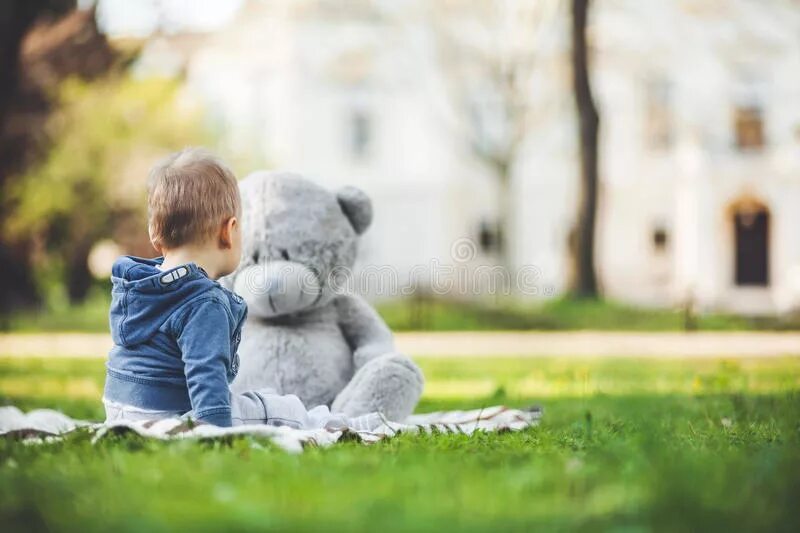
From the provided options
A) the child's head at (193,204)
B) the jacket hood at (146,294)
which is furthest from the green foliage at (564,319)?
the jacket hood at (146,294)

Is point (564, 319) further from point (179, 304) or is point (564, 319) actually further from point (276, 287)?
point (179, 304)

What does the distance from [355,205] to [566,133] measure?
22516 millimetres

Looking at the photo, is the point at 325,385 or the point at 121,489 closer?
the point at 121,489

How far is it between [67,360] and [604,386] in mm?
5404

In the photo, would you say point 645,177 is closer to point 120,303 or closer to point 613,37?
point 613,37

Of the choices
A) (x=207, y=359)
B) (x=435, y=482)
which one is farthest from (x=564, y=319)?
(x=435, y=482)

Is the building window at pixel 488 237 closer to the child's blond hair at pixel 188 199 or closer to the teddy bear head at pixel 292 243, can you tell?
the teddy bear head at pixel 292 243

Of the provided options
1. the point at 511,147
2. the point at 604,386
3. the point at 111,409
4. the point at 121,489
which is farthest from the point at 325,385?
the point at 511,147

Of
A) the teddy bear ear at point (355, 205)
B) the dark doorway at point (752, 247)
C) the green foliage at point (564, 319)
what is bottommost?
the green foliage at point (564, 319)

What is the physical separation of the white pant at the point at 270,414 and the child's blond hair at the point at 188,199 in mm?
605

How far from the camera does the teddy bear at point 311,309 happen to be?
423 centimetres

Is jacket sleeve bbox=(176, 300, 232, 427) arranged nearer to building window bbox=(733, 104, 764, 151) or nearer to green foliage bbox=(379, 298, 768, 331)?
green foliage bbox=(379, 298, 768, 331)

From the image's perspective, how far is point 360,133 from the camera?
2733 cm

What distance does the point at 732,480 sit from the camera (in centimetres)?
248
